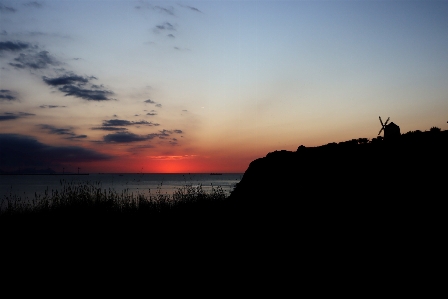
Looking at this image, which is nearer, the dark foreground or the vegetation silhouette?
the dark foreground

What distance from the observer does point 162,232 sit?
9844mm

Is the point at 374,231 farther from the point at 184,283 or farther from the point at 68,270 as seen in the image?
the point at 68,270

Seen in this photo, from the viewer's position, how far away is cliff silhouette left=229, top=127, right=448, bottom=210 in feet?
23.9

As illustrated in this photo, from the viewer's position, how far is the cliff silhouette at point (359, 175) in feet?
23.9

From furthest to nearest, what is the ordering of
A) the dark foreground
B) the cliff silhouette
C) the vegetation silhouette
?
the cliff silhouette, the vegetation silhouette, the dark foreground

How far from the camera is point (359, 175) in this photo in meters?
8.58

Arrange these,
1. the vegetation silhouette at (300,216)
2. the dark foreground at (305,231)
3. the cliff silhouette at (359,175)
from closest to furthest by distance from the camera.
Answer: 1. the dark foreground at (305,231)
2. the vegetation silhouette at (300,216)
3. the cliff silhouette at (359,175)

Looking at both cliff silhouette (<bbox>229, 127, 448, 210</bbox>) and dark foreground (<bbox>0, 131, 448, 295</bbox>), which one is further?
cliff silhouette (<bbox>229, 127, 448, 210</bbox>)

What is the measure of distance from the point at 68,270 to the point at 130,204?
23.3 ft

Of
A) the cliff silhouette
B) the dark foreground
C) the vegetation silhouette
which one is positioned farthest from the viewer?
the cliff silhouette

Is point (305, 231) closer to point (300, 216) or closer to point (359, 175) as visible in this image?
point (300, 216)

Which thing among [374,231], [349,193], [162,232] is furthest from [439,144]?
[162,232]

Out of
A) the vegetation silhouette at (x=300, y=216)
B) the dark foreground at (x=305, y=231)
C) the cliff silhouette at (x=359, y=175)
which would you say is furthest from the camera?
the cliff silhouette at (x=359, y=175)

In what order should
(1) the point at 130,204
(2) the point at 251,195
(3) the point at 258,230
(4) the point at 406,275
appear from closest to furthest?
(4) the point at 406,275 < (3) the point at 258,230 < (2) the point at 251,195 < (1) the point at 130,204
